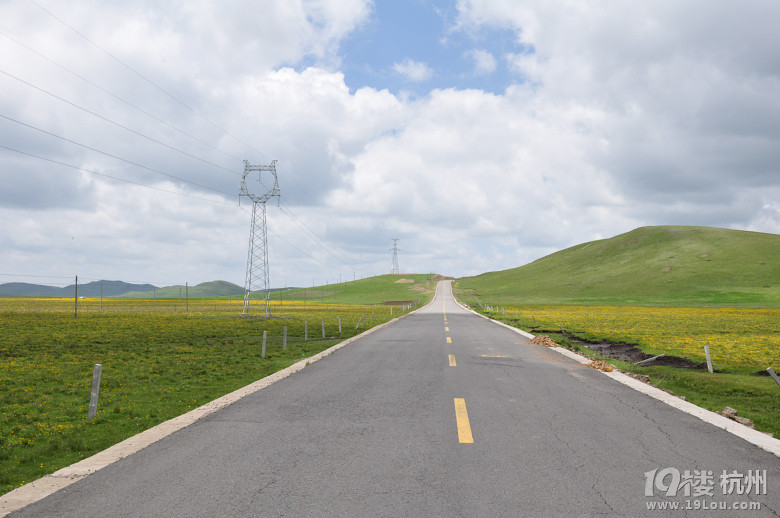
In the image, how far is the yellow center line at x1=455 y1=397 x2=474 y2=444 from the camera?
22.2ft

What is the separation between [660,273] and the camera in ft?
442

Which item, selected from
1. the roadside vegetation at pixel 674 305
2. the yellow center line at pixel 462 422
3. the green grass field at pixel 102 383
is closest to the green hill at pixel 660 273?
the roadside vegetation at pixel 674 305

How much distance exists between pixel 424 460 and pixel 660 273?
495ft

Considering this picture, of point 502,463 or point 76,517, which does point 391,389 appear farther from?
point 76,517

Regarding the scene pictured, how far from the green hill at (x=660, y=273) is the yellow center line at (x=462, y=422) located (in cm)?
9981

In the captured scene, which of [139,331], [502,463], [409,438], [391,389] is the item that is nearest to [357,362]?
[391,389]

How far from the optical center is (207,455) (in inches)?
243

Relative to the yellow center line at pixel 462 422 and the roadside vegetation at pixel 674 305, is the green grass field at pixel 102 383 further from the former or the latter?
the roadside vegetation at pixel 674 305

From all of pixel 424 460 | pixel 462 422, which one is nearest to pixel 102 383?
pixel 462 422

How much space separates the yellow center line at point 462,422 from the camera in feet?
22.2

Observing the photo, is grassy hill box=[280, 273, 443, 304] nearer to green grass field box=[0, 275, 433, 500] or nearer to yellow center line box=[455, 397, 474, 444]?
green grass field box=[0, 275, 433, 500]

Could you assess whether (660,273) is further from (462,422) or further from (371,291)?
(462,422)

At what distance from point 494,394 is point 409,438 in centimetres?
384

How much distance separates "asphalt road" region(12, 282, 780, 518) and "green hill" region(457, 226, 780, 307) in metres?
99.9
